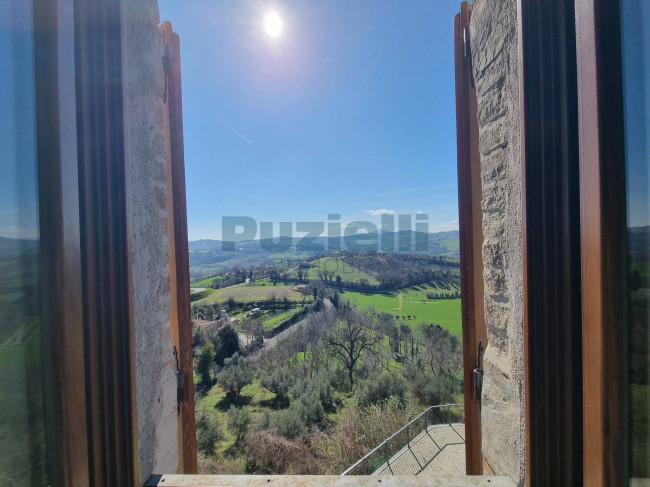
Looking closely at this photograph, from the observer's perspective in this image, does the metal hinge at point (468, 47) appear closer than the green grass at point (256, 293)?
Yes

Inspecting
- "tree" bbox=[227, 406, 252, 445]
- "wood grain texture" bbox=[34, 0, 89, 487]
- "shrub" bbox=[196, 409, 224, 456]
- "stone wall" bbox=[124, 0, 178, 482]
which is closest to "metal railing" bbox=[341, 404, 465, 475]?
"tree" bbox=[227, 406, 252, 445]

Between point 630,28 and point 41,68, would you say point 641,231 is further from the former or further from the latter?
point 41,68

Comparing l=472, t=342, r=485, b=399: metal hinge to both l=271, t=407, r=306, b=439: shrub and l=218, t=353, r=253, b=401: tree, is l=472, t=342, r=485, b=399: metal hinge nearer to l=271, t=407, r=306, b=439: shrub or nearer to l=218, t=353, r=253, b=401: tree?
l=271, t=407, r=306, b=439: shrub

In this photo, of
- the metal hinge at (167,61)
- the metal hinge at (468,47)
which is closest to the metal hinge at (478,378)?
the metal hinge at (468,47)

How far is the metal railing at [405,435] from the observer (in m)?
2.87

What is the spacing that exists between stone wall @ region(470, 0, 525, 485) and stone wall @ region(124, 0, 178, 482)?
133cm

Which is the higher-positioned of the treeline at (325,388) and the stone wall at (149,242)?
the stone wall at (149,242)

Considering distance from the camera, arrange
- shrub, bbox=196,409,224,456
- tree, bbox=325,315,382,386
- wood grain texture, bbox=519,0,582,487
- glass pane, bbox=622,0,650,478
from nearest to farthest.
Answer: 1. glass pane, bbox=622,0,650,478
2. wood grain texture, bbox=519,0,582,487
3. shrub, bbox=196,409,224,456
4. tree, bbox=325,315,382,386

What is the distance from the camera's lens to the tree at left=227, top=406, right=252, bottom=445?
121 inches

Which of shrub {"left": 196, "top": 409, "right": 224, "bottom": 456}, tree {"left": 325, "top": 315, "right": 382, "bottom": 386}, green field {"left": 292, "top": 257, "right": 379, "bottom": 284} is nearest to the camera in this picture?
shrub {"left": 196, "top": 409, "right": 224, "bottom": 456}

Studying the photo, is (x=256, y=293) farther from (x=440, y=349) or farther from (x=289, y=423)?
(x=440, y=349)

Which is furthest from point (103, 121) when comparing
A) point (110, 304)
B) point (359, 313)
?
point (359, 313)

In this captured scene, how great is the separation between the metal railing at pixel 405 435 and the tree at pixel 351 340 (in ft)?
3.11

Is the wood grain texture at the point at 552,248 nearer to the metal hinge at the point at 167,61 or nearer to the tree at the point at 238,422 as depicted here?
the metal hinge at the point at 167,61
